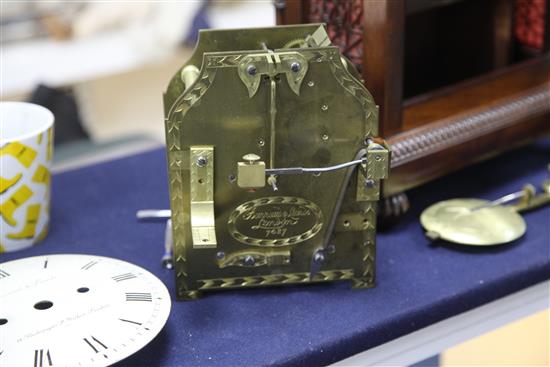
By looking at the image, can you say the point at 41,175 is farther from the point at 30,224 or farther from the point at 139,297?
the point at 139,297

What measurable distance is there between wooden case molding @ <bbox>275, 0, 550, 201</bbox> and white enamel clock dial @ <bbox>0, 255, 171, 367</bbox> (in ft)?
1.03

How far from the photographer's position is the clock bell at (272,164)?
820 mm

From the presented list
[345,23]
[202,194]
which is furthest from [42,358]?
[345,23]

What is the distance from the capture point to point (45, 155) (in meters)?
0.96

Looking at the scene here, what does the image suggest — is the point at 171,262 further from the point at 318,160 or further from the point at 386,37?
the point at 386,37

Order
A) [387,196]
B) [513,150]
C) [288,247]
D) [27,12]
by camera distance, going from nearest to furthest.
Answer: [288,247] → [387,196] → [513,150] → [27,12]

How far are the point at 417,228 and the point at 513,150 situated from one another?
26 centimetres

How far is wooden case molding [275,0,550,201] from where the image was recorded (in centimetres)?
97

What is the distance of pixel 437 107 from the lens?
3.49 feet

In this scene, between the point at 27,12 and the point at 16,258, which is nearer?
the point at 16,258

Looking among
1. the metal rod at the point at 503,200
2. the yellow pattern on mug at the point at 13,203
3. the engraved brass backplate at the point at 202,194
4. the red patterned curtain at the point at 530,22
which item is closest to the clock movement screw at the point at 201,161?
the engraved brass backplate at the point at 202,194

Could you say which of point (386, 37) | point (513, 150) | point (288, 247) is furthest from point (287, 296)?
point (513, 150)

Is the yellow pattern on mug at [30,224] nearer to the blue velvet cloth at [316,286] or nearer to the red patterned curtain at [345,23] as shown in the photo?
the blue velvet cloth at [316,286]
